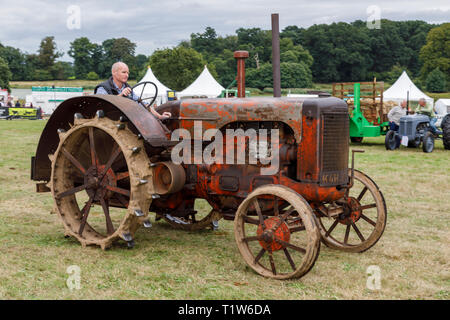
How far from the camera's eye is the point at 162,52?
5934cm

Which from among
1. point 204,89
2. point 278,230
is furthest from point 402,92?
point 278,230

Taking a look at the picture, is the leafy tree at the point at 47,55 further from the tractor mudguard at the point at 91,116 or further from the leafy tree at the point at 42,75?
the tractor mudguard at the point at 91,116

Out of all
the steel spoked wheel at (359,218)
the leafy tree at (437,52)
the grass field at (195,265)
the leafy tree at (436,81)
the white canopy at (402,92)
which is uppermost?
the leafy tree at (437,52)

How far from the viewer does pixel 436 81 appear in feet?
200

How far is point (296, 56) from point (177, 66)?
1882cm

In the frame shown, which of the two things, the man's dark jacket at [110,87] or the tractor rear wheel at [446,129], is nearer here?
the man's dark jacket at [110,87]

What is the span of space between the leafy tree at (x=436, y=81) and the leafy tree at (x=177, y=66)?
27.8 m

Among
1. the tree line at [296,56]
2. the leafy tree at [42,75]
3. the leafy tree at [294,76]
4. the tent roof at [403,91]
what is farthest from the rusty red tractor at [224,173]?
the leafy tree at [42,75]

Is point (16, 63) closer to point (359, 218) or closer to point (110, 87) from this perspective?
point (110, 87)

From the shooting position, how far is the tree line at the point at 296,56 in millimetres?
59812

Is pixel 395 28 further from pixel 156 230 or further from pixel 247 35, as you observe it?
pixel 156 230

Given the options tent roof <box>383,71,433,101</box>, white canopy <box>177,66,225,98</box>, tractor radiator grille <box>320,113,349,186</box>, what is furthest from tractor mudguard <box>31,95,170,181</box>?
white canopy <box>177,66,225,98</box>

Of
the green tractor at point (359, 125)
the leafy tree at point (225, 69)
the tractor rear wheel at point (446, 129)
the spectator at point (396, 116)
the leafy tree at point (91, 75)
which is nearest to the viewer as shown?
the tractor rear wheel at point (446, 129)

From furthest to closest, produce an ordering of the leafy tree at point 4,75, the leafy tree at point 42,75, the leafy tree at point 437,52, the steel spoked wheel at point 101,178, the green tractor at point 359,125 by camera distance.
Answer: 1. the leafy tree at point 42,75
2. the leafy tree at point 437,52
3. the leafy tree at point 4,75
4. the green tractor at point 359,125
5. the steel spoked wheel at point 101,178
